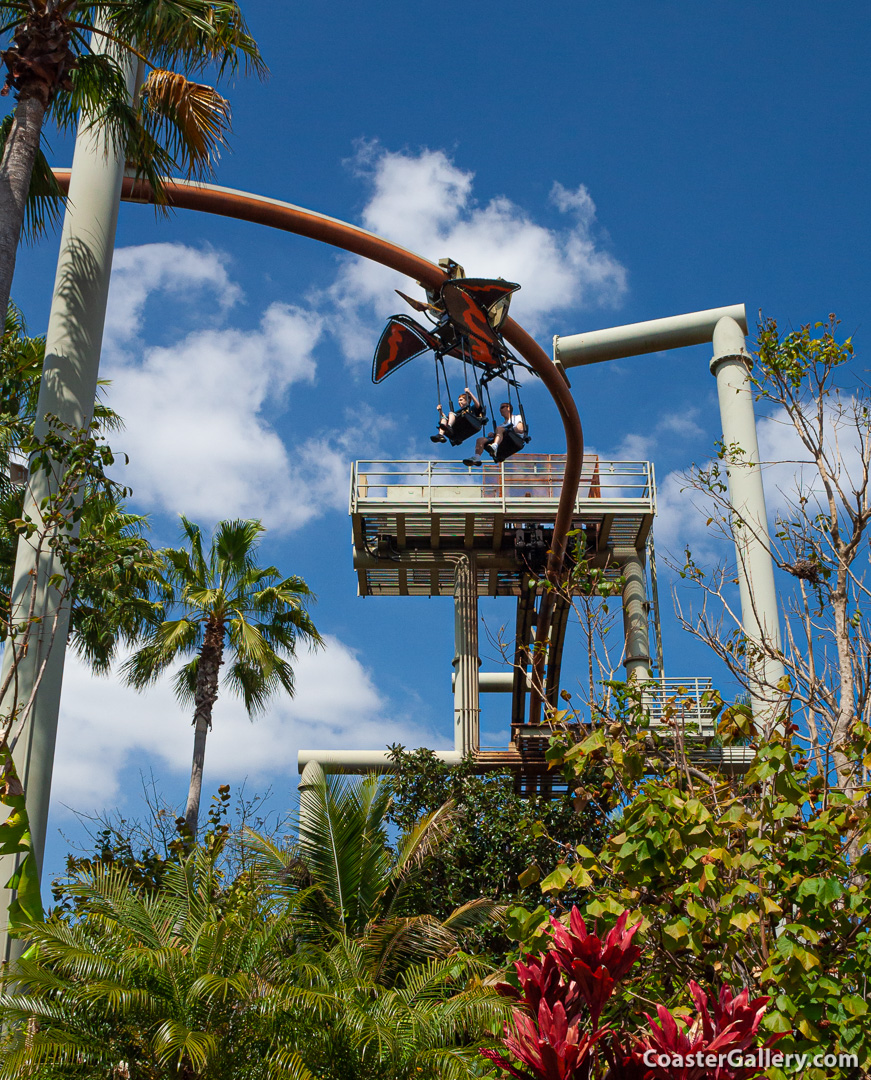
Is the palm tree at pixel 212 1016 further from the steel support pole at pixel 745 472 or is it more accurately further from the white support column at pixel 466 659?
the white support column at pixel 466 659

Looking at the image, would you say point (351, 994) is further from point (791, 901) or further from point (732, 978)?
point (791, 901)

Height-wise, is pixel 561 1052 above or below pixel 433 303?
below

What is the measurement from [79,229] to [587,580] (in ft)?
17.9

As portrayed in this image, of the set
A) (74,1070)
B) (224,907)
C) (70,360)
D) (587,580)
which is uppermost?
(70,360)

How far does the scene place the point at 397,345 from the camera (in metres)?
14.3

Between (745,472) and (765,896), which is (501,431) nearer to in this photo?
(745,472)

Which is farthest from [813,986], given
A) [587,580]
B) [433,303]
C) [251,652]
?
[251,652]

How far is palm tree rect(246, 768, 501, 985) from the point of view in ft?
39.1

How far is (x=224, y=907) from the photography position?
10.9 meters

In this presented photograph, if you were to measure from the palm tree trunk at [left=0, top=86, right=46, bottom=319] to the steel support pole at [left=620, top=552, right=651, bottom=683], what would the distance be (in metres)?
15.8

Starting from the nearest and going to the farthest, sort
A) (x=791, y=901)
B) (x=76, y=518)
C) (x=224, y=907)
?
(x=791, y=901)
(x=76, y=518)
(x=224, y=907)

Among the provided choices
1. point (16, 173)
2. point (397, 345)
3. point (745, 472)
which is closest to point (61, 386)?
point (16, 173)

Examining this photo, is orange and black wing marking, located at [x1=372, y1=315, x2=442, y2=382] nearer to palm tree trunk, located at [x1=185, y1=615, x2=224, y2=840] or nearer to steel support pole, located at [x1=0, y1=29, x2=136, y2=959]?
steel support pole, located at [x1=0, y1=29, x2=136, y2=959]

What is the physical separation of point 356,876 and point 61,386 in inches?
261
